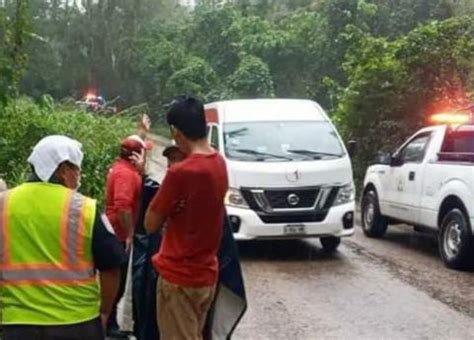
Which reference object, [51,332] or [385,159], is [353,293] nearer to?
[385,159]

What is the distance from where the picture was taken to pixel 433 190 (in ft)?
37.6

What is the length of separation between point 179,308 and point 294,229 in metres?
6.62

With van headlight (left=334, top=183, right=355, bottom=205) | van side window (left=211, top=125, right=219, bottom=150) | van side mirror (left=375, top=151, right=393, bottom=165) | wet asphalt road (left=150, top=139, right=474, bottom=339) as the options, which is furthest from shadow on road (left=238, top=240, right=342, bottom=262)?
van side mirror (left=375, top=151, right=393, bottom=165)

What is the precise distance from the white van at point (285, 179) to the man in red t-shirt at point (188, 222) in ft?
21.0

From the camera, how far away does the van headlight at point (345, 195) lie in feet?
37.5

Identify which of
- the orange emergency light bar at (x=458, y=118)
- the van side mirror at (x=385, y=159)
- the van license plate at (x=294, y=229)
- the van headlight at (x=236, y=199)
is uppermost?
the orange emergency light bar at (x=458, y=118)

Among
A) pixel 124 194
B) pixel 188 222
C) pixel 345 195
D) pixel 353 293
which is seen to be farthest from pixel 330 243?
pixel 188 222

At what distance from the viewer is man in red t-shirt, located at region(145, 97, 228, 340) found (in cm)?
445

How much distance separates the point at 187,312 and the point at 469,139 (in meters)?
7.41

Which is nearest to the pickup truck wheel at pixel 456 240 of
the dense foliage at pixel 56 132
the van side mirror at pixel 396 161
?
the van side mirror at pixel 396 161

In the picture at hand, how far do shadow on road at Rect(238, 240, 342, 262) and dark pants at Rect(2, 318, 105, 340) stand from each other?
310 inches

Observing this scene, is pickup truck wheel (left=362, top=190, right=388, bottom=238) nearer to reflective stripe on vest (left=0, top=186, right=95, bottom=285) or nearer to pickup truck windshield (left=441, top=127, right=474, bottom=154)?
pickup truck windshield (left=441, top=127, right=474, bottom=154)

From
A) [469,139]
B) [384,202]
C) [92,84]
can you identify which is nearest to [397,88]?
[384,202]

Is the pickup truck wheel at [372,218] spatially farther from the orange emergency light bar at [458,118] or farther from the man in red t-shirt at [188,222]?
the man in red t-shirt at [188,222]
